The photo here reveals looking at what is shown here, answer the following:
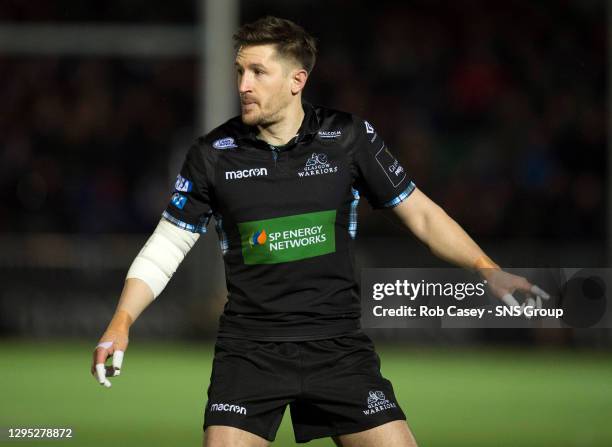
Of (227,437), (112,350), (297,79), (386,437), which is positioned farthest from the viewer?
(297,79)

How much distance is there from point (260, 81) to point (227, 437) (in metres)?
1.43

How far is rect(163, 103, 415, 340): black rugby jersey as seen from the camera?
5199mm

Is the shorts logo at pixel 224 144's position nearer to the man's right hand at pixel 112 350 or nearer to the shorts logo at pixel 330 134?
the shorts logo at pixel 330 134

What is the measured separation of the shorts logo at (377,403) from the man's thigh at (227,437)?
0.48 meters

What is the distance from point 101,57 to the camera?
18.5 m

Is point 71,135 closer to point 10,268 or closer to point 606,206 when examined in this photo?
point 10,268

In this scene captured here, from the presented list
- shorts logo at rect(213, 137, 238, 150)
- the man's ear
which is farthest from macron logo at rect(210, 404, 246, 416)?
the man's ear

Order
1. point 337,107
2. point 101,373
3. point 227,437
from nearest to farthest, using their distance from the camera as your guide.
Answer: point 101,373 < point 227,437 < point 337,107

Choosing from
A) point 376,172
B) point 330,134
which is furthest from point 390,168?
point 330,134

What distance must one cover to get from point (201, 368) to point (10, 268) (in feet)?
10.4

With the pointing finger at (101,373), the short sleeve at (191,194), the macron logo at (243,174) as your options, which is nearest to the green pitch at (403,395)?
the short sleeve at (191,194)

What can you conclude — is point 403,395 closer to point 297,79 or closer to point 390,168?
point 390,168

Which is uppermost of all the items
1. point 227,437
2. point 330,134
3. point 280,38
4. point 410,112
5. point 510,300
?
point 410,112

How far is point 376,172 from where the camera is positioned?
5398mm
